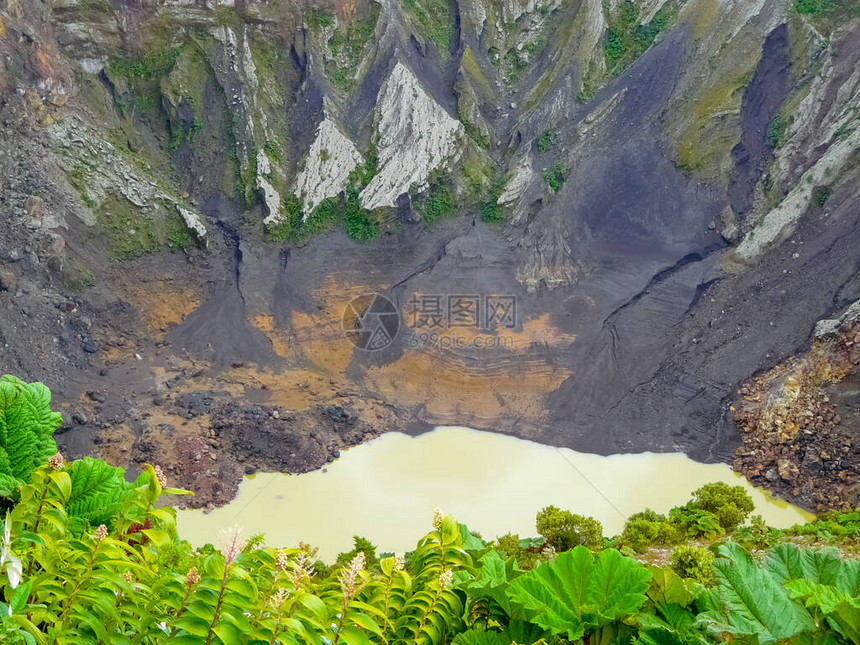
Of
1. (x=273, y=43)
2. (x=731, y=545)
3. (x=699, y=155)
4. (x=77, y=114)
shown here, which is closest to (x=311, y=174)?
(x=273, y=43)

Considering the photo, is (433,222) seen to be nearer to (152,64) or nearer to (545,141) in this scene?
(545,141)

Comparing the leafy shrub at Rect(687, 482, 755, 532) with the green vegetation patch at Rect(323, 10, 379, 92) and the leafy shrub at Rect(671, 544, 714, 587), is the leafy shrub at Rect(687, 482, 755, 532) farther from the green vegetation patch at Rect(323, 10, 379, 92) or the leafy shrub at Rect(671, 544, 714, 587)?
the green vegetation patch at Rect(323, 10, 379, 92)

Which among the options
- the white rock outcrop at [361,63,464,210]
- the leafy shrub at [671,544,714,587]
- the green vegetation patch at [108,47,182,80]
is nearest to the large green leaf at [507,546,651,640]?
the leafy shrub at [671,544,714,587]

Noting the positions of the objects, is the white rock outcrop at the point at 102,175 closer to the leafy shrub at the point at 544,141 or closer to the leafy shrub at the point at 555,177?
the leafy shrub at the point at 555,177

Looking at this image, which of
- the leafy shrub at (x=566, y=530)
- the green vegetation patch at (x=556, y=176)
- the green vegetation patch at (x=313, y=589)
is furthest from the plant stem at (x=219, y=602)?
the green vegetation patch at (x=556, y=176)

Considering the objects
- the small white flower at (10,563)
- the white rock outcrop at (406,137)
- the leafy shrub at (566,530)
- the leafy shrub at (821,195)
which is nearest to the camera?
the small white flower at (10,563)

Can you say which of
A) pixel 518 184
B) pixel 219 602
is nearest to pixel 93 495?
pixel 219 602

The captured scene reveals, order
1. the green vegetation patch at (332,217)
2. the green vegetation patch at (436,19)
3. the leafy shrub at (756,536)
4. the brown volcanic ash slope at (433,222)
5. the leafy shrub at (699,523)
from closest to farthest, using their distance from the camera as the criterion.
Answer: the leafy shrub at (756,536) → the leafy shrub at (699,523) → the brown volcanic ash slope at (433,222) → the green vegetation patch at (332,217) → the green vegetation patch at (436,19)
